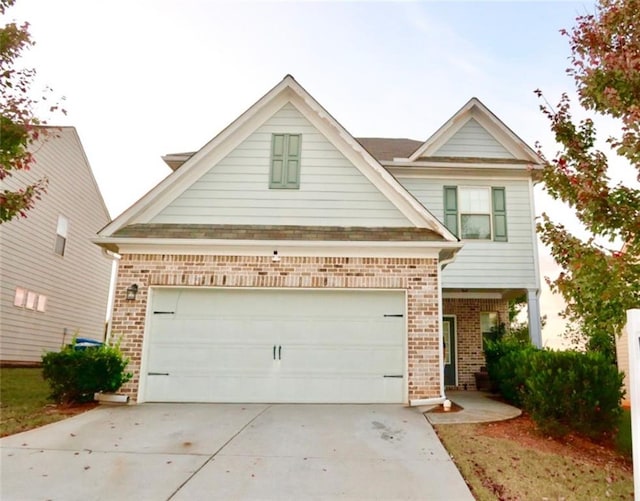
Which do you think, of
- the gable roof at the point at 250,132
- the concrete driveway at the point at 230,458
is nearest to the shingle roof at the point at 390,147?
the gable roof at the point at 250,132

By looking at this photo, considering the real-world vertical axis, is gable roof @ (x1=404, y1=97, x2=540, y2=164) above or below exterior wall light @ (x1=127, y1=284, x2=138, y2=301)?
above

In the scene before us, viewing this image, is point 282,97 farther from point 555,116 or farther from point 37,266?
point 37,266

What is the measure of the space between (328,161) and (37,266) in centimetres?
1127

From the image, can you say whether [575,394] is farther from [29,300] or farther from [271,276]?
[29,300]

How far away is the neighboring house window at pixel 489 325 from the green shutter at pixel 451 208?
3322mm

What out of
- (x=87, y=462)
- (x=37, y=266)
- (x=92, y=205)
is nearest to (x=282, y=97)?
(x=87, y=462)

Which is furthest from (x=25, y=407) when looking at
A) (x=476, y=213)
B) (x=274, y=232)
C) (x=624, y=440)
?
(x=476, y=213)

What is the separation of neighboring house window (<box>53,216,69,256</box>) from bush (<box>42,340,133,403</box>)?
955 centimetres

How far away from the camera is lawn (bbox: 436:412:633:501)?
4629mm

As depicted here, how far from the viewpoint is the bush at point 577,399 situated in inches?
257

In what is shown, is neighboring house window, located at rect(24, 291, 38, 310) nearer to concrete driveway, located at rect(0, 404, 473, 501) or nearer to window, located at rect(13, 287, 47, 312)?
window, located at rect(13, 287, 47, 312)

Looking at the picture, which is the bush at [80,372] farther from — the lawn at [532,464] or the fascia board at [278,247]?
the lawn at [532,464]

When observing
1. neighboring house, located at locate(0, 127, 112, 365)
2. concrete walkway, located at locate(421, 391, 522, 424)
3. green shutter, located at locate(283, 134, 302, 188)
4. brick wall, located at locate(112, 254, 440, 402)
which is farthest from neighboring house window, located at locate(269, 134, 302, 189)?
neighboring house, located at locate(0, 127, 112, 365)

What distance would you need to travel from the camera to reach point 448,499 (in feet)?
14.0
